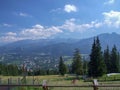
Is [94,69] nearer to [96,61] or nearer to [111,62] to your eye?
[96,61]

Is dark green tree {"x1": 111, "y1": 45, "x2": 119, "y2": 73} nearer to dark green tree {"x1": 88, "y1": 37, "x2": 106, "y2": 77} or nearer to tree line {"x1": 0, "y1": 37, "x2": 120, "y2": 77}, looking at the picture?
tree line {"x1": 0, "y1": 37, "x2": 120, "y2": 77}

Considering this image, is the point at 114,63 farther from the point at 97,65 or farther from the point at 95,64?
the point at 95,64

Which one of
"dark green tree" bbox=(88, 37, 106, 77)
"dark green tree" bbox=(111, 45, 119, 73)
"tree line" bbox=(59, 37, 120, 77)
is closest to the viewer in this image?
"dark green tree" bbox=(88, 37, 106, 77)

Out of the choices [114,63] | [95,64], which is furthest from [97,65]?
[114,63]

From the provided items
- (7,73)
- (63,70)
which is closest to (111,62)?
(63,70)

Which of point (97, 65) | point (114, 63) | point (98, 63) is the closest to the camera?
point (98, 63)

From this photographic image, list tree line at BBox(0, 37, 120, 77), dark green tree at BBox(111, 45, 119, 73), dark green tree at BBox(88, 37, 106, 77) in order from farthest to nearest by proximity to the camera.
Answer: dark green tree at BBox(111, 45, 119, 73) → tree line at BBox(0, 37, 120, 77) → dark green tree at BBox(88, 37, 106, 77)

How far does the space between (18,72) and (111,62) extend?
2154 inches

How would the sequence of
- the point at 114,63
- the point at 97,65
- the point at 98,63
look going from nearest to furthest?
the point at 98,63, the point at 97,65, the point at 114,63

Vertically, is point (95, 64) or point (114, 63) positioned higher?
point (114, 63)

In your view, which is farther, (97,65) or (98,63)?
(97,65)

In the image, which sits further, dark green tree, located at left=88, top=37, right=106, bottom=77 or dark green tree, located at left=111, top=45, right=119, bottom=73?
dark green tree, located at left=111, top=45, right=119, bottom=73

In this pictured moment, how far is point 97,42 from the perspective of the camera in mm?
94312

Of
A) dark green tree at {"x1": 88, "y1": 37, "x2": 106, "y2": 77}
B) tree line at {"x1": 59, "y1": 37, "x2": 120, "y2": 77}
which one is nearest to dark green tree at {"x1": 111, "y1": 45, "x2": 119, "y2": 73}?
tree line at {"x1": 59, "y1": 37, "x2": 120, "y2": 77}
